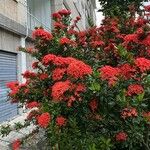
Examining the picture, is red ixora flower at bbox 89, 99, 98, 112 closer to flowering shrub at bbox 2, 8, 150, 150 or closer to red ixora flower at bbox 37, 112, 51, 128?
flowering shrub at bbox 2, 8, 150, 150

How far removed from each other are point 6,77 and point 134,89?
27.1 ft

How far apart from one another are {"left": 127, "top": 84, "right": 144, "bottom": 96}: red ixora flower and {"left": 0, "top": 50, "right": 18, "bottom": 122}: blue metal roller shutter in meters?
7.13

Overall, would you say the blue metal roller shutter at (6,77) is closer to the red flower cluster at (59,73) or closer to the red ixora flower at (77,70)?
the red flower cluster at (59,73)

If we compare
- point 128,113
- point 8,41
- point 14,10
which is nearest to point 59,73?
point 128,113

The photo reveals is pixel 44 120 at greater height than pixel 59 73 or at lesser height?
lesser

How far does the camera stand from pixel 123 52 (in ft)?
18.4

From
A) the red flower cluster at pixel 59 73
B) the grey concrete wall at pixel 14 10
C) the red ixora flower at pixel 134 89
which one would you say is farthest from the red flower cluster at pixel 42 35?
the grey concrete wall at pixel 14 10

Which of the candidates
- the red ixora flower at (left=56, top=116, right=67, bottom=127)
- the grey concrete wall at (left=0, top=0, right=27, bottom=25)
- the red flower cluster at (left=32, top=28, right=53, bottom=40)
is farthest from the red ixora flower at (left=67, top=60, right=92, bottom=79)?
the grey concrete wall at (left=0, top=0, right=27, bottom=25)

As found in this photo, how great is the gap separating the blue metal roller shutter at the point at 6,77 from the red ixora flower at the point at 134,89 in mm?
7134

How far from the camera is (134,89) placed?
5.79 meters

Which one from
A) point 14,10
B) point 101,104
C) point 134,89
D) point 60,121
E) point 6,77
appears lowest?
point 60,121

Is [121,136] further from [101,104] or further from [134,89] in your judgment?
[134,89]

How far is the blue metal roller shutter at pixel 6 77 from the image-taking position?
504 inches

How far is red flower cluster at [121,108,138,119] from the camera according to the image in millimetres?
5355
